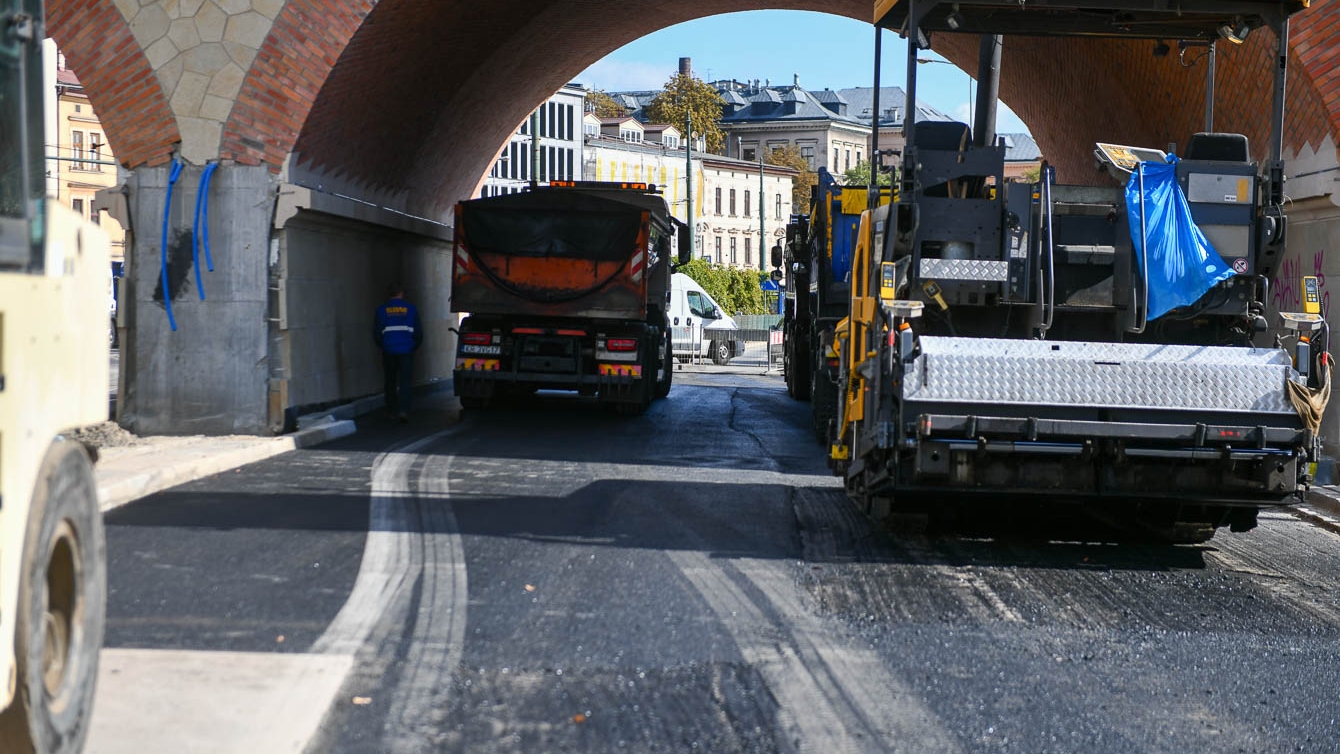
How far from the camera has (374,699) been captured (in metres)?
5.47

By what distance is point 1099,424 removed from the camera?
8.73m

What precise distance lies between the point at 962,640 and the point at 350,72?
12.6m

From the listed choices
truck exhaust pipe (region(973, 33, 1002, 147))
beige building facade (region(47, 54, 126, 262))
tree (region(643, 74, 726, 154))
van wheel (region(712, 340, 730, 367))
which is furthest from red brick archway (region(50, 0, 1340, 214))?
tree (region(643, 74, 726, 154))

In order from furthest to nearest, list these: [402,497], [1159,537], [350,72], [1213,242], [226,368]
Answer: [350,72] < [226,368] < [402,497] < [1159,537] < [1213,242]

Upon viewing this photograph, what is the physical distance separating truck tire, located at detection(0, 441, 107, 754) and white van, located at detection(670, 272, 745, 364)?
35.6 metres

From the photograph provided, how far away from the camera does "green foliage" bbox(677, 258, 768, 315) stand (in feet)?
252

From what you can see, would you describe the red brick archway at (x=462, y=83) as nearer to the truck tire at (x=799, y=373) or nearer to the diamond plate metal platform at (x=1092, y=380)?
the truck tire at (x=799, y=373)

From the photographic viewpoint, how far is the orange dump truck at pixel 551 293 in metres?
20.2

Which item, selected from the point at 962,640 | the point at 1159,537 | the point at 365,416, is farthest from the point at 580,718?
the point at 365,416

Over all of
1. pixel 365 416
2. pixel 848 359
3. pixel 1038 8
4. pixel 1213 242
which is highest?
pixel 1038 8

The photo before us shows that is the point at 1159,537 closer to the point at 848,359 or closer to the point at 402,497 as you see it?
the point at 848,359

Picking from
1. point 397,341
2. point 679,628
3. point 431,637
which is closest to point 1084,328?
point 679,628

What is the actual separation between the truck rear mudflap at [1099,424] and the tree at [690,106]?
303 ft

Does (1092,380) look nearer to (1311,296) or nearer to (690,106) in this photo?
(1311,296)
